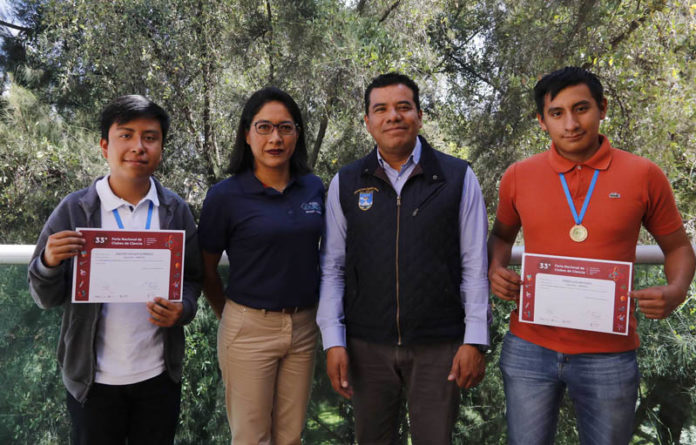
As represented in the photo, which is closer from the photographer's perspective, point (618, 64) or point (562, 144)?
point (562, 144)

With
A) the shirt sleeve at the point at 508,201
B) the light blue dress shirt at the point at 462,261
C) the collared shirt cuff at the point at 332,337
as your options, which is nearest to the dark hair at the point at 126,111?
the light blue dress shirt at the point at 462,261

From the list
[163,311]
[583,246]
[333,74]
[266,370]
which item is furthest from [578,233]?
[333,74]

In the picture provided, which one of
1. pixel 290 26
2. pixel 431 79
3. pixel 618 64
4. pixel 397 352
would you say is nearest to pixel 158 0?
pixel 290 26

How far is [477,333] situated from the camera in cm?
210

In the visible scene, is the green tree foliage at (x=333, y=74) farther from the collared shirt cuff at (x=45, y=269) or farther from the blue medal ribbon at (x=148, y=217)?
the collared shirt cuff at (x=45, y=269)

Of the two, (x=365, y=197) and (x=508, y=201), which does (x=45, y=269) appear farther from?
(x=508, y=201)

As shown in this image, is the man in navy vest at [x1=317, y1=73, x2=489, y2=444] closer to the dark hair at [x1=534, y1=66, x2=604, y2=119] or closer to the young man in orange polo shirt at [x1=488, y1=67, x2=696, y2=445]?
the young man in orange polo shirt at [x1=488, y1=67, x2=696, y2=445]

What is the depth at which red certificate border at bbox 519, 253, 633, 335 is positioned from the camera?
6.20 feet

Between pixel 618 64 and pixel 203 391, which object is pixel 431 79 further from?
pixel 203 391

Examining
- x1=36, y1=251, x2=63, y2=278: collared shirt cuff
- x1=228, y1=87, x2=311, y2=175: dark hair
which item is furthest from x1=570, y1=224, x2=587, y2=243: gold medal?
x1=36, y1=251, x2=63, y2=278: collared shirt cuff

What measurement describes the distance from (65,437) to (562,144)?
2.53 m

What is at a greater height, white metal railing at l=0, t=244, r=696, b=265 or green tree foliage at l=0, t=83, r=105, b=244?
green tree foliage at l=0, t=83, r=105, b=244

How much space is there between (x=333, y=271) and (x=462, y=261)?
52cm

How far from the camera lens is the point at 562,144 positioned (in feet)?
6.77
